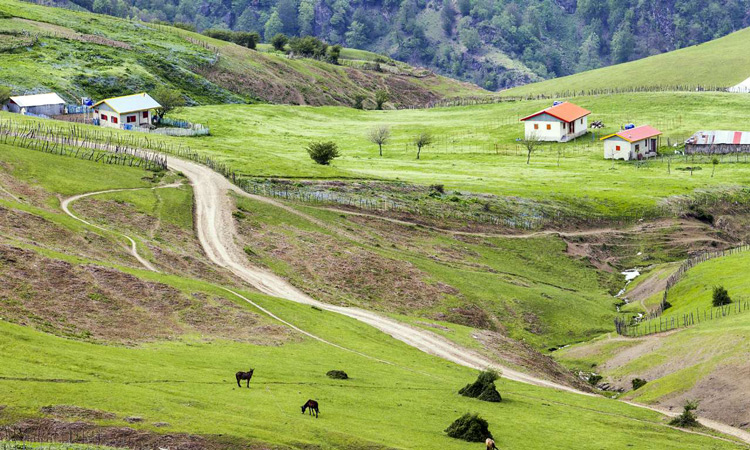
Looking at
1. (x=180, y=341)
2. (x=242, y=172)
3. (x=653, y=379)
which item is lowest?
(x=653, y=379)

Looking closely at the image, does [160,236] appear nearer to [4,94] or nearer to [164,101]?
[4,94]

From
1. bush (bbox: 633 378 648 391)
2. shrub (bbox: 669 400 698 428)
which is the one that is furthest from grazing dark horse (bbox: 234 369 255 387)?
bush (bbox: 633 378 648 391)

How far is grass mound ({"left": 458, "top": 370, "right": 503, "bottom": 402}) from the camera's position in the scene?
6400cm

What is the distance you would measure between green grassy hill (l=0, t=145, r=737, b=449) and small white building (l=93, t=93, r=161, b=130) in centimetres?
8126

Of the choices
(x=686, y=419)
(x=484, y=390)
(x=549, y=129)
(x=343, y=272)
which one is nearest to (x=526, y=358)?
(x=484, y=390)

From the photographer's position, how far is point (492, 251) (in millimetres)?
122812

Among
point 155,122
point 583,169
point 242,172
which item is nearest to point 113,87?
point 155,122

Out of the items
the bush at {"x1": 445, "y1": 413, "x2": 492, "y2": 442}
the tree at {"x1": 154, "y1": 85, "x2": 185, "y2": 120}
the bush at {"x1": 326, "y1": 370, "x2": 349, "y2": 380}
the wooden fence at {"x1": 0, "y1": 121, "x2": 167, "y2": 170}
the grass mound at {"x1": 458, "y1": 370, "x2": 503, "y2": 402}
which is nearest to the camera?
the bush at {"x1": 445, "y1": 413, "x2": 492, "y2": 442}

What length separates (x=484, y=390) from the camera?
64.4m

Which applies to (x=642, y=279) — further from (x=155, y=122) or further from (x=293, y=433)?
(x=155, y=122)

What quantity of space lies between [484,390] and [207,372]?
61.4 feet

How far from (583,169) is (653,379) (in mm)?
98001

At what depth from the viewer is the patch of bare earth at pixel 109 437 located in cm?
4284

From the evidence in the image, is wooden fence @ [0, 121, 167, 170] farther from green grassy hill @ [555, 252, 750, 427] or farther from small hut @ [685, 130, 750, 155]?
small hut @ [685, 130, 750, 155]
